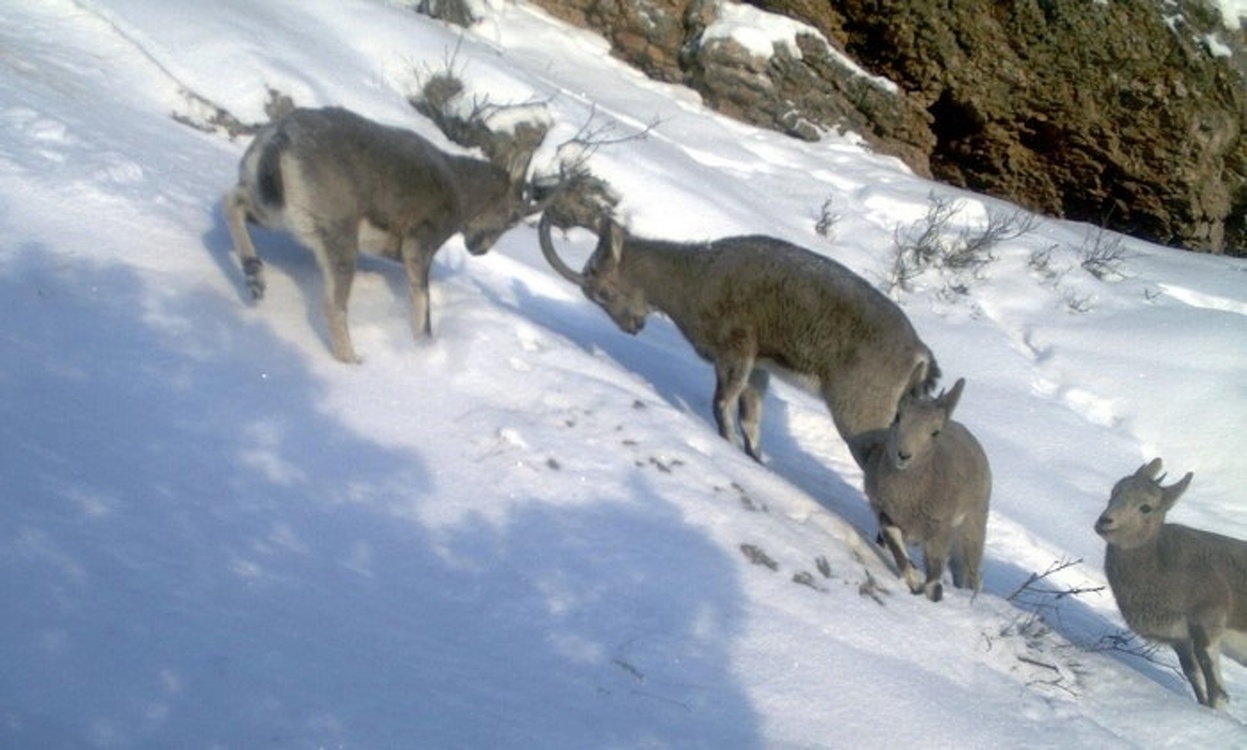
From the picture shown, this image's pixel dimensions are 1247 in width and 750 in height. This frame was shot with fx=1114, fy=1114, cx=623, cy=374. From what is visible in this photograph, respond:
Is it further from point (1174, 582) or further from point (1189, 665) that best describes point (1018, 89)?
point (1189, 665)

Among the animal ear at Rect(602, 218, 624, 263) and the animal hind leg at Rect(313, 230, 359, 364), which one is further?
the animal ear at Rect(602, 218, 624, 263)

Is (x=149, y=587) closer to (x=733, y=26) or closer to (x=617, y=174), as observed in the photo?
(x=617, y=174)

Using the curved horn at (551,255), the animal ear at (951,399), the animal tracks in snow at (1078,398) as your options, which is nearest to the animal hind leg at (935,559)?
the animal ear at (951,399)

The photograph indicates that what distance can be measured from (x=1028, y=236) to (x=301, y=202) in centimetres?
1176

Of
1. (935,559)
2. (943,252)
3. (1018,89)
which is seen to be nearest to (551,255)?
(935,559)

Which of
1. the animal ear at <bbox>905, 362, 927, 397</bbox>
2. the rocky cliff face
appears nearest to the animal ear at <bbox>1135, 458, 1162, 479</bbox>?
the animal ear at <bbox>905, 362, 927, 397</bbox>

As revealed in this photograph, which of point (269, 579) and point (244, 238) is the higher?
point (244, 238)

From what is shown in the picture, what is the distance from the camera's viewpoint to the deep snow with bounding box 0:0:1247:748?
146 inches

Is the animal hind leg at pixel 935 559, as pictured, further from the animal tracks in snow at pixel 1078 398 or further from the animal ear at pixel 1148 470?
the animal tracks in snow at pixel 1078 398

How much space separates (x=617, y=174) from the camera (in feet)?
39.7

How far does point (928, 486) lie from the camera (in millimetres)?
7094

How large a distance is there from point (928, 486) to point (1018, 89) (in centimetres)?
1239

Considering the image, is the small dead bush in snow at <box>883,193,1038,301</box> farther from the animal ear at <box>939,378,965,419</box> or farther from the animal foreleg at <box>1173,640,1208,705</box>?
the animal ear at <box>939,378,965,419</box>

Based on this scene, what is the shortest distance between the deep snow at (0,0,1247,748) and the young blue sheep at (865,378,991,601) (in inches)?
10.0
